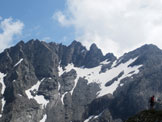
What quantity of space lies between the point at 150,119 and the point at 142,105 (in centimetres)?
15855

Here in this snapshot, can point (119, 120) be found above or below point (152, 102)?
above

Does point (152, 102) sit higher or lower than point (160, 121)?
higher

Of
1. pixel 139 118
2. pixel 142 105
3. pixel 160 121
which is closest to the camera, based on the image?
pixel 160 121

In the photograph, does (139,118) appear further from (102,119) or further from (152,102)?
(102,119)

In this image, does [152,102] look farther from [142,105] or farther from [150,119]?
[142,105]

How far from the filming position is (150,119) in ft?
147

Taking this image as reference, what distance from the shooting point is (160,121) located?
42562 millimetres

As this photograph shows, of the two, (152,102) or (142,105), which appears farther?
(142,105)

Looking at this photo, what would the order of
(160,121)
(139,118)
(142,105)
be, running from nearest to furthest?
(160,121) < (139,118) < (142,105)

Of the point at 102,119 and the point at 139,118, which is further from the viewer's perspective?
the point at 102,119

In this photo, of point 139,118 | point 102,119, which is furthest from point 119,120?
point 139,118

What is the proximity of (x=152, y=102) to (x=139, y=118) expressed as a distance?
13.9 feet

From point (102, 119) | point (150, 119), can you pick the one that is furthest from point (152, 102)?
point (102, 119)

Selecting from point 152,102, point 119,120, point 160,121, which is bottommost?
point 160,121
